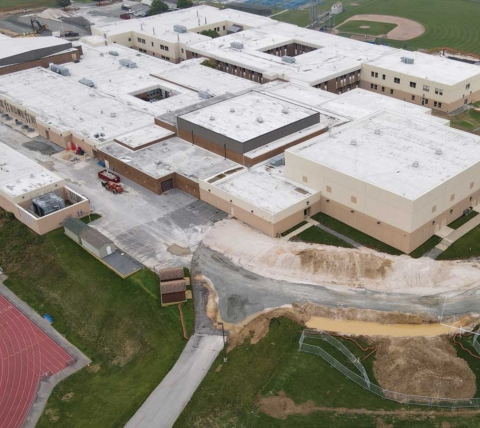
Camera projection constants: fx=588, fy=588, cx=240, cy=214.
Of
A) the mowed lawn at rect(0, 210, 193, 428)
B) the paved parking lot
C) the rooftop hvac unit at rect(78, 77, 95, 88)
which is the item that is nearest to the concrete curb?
the mowed lawn at rect(0, 210, 193, 428)

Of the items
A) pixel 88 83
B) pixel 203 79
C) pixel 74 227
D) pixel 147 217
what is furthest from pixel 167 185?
pixel 88 83

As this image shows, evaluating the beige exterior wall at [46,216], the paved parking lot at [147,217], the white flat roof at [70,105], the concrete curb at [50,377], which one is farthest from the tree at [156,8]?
the concrete curb at [50,377]

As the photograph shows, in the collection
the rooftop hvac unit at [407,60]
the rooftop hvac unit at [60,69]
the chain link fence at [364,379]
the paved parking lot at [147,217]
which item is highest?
the rooftop hvac unit at [60,69]

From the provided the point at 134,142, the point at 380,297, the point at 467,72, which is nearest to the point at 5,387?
the point at 380,297

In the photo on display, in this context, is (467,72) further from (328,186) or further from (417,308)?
(417,308)

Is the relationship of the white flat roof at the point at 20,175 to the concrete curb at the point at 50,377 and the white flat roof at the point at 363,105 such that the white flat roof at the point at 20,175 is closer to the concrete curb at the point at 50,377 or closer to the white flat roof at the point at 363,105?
the concrete curb at the point at 50,377

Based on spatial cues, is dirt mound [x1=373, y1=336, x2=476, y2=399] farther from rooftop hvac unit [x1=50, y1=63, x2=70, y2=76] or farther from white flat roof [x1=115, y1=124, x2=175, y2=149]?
rooftop hvac unit [x1=50, y1=63, x2=70, y2=76]
